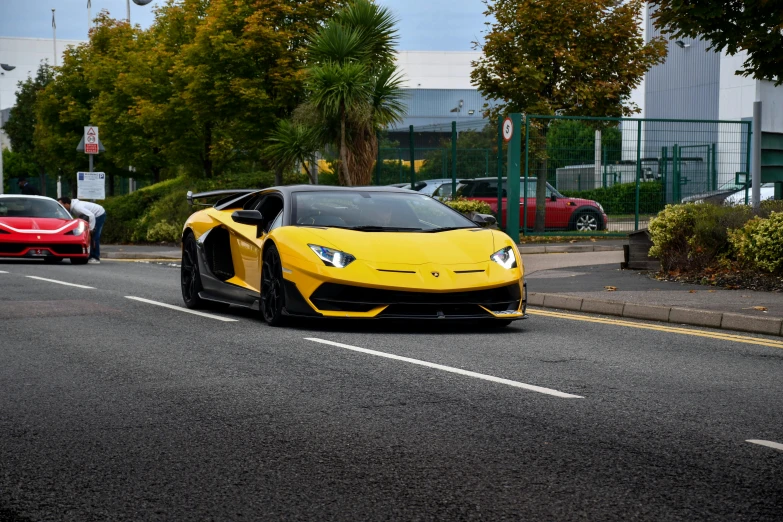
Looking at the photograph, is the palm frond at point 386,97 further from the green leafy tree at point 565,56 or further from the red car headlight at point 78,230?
the red car headlight at point 78,230

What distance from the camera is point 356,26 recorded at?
27.0 metres

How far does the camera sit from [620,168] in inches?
896

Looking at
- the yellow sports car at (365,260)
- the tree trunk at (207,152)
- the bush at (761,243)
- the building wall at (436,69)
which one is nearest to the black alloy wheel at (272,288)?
the yellow sports car at (365,260)

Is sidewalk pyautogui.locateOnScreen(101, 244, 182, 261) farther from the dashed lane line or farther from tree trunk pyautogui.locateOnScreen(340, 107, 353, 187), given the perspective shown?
the dashed lane line

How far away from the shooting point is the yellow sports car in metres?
9.53

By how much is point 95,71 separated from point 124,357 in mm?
40204

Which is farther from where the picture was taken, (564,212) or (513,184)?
(564,212)

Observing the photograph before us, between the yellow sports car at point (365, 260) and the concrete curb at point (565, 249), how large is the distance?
33.4 feet

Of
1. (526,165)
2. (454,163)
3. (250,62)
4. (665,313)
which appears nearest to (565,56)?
(454,163)

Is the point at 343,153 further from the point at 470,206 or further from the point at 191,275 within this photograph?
the point at 191,275

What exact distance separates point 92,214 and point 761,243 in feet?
49.0

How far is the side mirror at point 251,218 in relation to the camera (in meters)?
10.6

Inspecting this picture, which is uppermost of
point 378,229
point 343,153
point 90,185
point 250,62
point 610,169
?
point 250,62

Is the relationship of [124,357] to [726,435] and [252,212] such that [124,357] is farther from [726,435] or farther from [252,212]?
[726,435]
